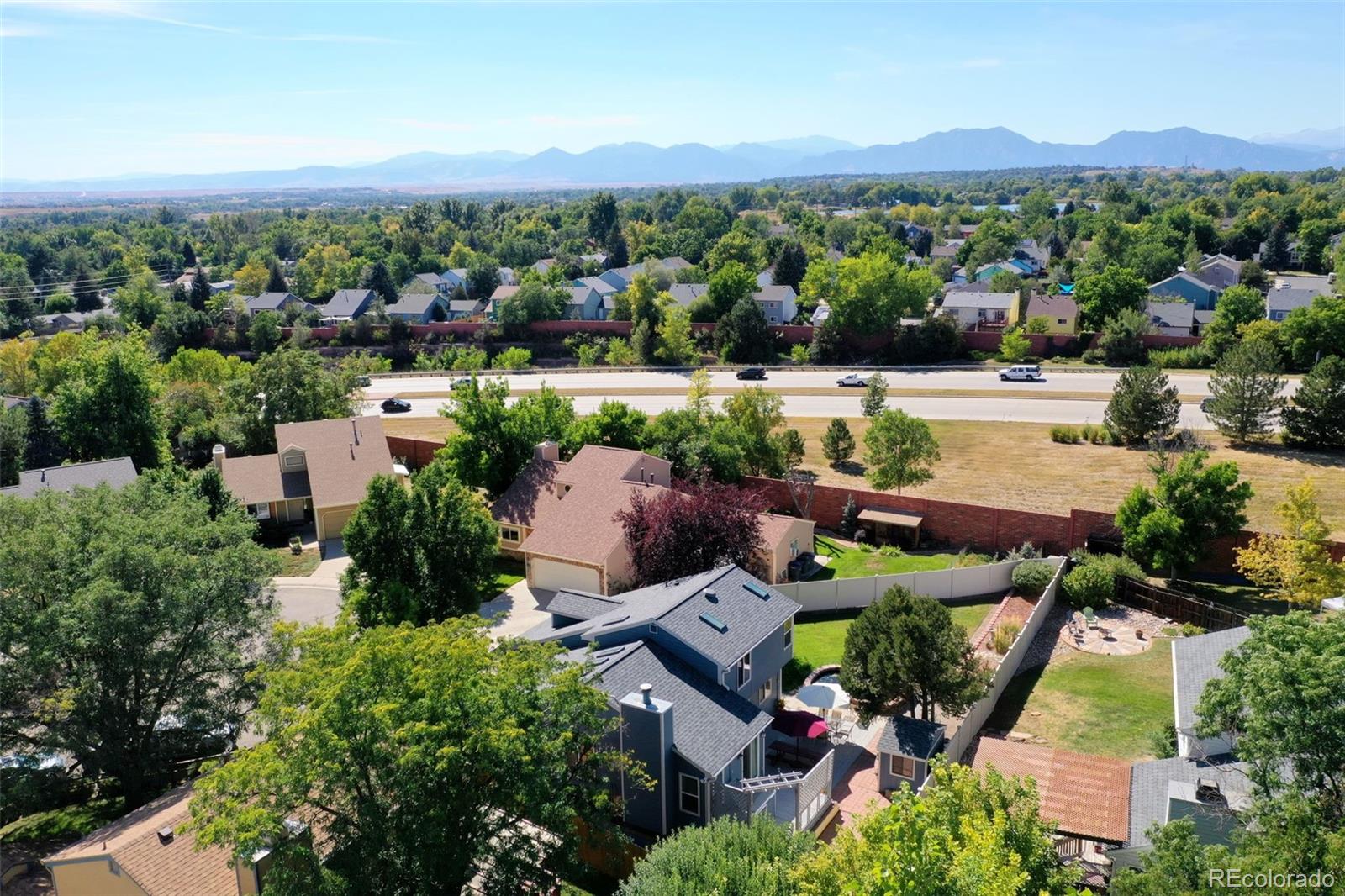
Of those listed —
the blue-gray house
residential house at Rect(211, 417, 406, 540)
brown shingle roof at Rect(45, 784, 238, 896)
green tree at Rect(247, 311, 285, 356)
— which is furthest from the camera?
green tree at Rect(247, 311, 285, 356)

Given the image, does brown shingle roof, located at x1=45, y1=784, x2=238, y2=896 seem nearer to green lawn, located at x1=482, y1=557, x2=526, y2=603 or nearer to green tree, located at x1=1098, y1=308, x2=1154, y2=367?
green lawn, located at x1=482, y1=557, x2=526, y2=603

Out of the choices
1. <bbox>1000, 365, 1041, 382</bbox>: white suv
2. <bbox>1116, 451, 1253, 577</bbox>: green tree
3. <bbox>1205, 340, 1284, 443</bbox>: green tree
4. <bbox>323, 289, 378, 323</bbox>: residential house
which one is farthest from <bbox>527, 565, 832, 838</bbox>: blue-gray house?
<bbox>323, 289, 378, 323</bbox>: residential house

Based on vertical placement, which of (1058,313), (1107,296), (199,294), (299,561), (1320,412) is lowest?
(299,561)

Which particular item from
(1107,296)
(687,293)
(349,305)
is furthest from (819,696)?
(349,305)

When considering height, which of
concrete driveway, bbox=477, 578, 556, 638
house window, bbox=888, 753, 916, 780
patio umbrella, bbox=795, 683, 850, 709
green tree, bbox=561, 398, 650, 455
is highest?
green tree, bbox=561, 398, 650, 455

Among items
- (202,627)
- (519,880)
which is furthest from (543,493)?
(519,880)

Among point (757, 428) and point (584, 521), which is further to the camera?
point (757, 428)

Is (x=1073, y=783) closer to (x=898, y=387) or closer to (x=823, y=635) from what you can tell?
(x=823, y=635)
